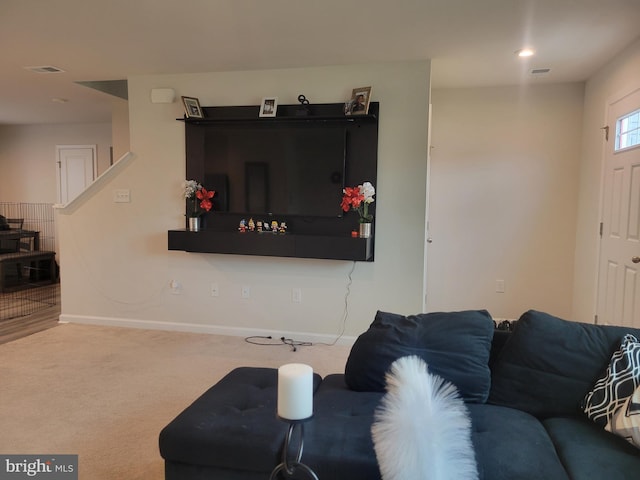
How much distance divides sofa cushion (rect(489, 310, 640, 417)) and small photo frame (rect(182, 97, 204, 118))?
3.21m

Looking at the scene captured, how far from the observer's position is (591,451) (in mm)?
1481

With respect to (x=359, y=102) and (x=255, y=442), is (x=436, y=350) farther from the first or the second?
(x=359, y=102)

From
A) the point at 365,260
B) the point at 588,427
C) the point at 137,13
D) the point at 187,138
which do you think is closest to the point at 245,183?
the point at 187,138

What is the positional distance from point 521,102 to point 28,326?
5345mm

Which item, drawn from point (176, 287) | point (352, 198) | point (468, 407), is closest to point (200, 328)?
point (176, 287)

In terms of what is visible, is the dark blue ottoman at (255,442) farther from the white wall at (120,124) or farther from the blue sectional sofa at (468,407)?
the white wall at (120,124)

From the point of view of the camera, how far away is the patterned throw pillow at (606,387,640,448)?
1489 mm

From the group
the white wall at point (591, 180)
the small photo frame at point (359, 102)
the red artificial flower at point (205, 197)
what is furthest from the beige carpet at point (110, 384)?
the white wall at point (591, 180)

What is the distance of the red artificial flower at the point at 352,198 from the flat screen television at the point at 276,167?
4.2 inches

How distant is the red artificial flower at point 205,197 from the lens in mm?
3982

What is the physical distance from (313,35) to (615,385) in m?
2.71

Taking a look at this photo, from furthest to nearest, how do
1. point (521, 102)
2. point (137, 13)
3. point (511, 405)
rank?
point (521, 102)
point (137, 13)
point (511, 405)

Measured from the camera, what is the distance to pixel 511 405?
184 cm

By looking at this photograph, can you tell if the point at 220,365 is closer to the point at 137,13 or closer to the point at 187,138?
the point at 187,138
